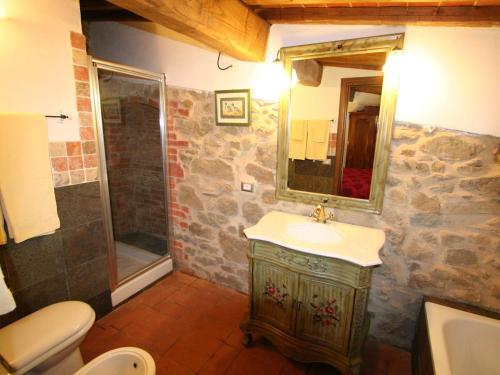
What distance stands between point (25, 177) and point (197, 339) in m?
1.59

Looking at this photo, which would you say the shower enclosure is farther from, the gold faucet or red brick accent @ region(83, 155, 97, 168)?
the gold faucet

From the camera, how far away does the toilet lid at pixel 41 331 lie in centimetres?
133

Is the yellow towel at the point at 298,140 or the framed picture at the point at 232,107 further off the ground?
the framed picture at the point at 232,107

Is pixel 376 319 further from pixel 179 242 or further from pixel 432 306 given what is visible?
pixel 179 242

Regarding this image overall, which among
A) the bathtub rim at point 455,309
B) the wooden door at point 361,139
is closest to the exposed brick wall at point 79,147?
the wooden door at point 361,139

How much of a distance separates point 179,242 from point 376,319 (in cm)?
192

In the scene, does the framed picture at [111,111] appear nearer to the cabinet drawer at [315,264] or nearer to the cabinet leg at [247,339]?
the cabinet drawer at [315,264]

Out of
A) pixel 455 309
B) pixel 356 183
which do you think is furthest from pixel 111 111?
pixel 455 309

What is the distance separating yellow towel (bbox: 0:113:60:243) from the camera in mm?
1492

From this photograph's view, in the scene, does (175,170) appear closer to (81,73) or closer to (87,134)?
(87,134)

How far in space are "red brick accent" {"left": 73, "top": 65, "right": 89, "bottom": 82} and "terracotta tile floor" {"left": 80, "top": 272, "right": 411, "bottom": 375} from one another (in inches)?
73.3

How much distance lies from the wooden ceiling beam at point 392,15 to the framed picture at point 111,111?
82.4 inches

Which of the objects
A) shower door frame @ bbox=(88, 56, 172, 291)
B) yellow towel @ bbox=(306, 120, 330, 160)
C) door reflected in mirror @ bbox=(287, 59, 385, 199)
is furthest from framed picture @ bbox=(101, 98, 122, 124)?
yellow towel @ bbox=(306, 120, 330, 160)

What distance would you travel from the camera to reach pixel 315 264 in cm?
156
